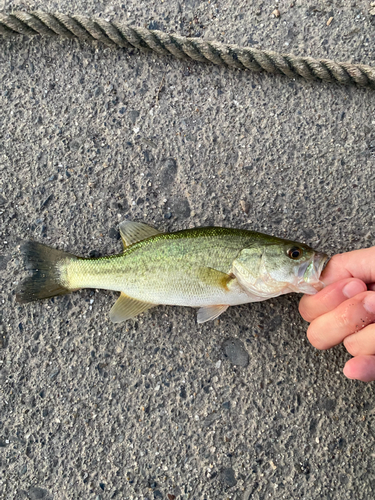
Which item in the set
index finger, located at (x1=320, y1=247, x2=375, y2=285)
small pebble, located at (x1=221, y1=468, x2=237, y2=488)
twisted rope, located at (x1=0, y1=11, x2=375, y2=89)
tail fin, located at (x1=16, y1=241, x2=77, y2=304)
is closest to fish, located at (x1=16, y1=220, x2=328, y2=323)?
tail fin, located at (x1=16, y1=241, x2=77, y2=304)

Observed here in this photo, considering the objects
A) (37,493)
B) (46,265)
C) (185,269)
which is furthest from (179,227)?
(37,493)

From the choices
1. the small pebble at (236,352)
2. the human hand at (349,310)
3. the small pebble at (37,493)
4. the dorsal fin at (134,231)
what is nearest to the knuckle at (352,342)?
the human hand at (349,310)

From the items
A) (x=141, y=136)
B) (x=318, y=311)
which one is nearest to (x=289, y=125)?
(x=141, y=136)

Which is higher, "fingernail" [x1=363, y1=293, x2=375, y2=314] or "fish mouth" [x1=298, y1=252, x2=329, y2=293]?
"fish mouth" [x1=298, y1=252, x2=329, y2=293]

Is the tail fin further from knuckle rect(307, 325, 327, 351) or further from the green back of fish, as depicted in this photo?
knuckle rect(307, 325, 327, 351)

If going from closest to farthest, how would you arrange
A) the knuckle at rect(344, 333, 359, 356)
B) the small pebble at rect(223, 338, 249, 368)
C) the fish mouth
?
the knuckle at rect(344, 333, 359, 356)
the fish mouth
the small pebble at rect(223, 338, 249, 368)

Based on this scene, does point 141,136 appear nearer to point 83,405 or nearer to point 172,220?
point 172,220

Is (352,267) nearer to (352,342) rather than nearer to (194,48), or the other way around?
(352,342)

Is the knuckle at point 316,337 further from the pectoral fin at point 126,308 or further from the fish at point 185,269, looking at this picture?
the pectoral fin at point 126,308
